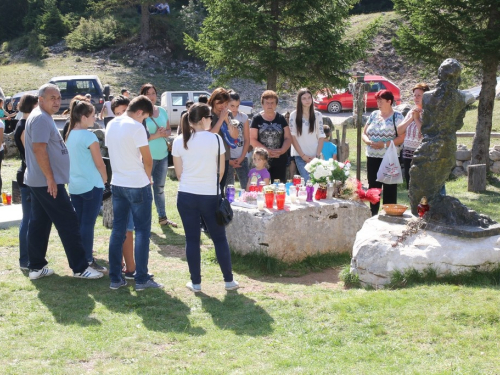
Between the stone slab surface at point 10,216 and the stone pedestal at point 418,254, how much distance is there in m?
4.99

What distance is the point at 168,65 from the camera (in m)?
35.8

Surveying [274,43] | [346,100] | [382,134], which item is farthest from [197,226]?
[346,100]

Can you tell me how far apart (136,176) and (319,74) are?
40.0ft

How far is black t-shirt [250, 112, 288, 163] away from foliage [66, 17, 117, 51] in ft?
98.4

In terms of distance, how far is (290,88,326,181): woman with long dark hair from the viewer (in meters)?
8.30

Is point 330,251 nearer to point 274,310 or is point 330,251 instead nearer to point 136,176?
point 274,310

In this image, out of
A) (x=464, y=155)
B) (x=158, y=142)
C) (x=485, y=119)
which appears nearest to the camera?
(x=158, y=142)

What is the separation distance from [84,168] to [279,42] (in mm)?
11753

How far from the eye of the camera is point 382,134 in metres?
7.95

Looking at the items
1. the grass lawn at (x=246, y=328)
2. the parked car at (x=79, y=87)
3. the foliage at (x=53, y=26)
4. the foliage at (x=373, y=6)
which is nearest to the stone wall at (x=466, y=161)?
the grass lawn at (x=246, y=328)

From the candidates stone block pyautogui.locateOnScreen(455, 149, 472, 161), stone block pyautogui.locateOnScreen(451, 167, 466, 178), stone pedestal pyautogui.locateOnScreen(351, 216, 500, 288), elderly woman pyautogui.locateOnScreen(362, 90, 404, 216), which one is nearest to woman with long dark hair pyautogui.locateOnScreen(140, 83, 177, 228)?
elderly woman pyautogui.locateOnScreen(362, 90, 404, 216)

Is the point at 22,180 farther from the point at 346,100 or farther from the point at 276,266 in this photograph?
the point at 346,100

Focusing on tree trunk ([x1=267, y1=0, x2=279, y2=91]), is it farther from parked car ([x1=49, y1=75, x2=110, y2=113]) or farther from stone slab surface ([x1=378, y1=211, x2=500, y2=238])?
stone slab surface ([x1=378, y1=211, x2=500, y2=238])

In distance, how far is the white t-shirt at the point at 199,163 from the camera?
5613 mm
